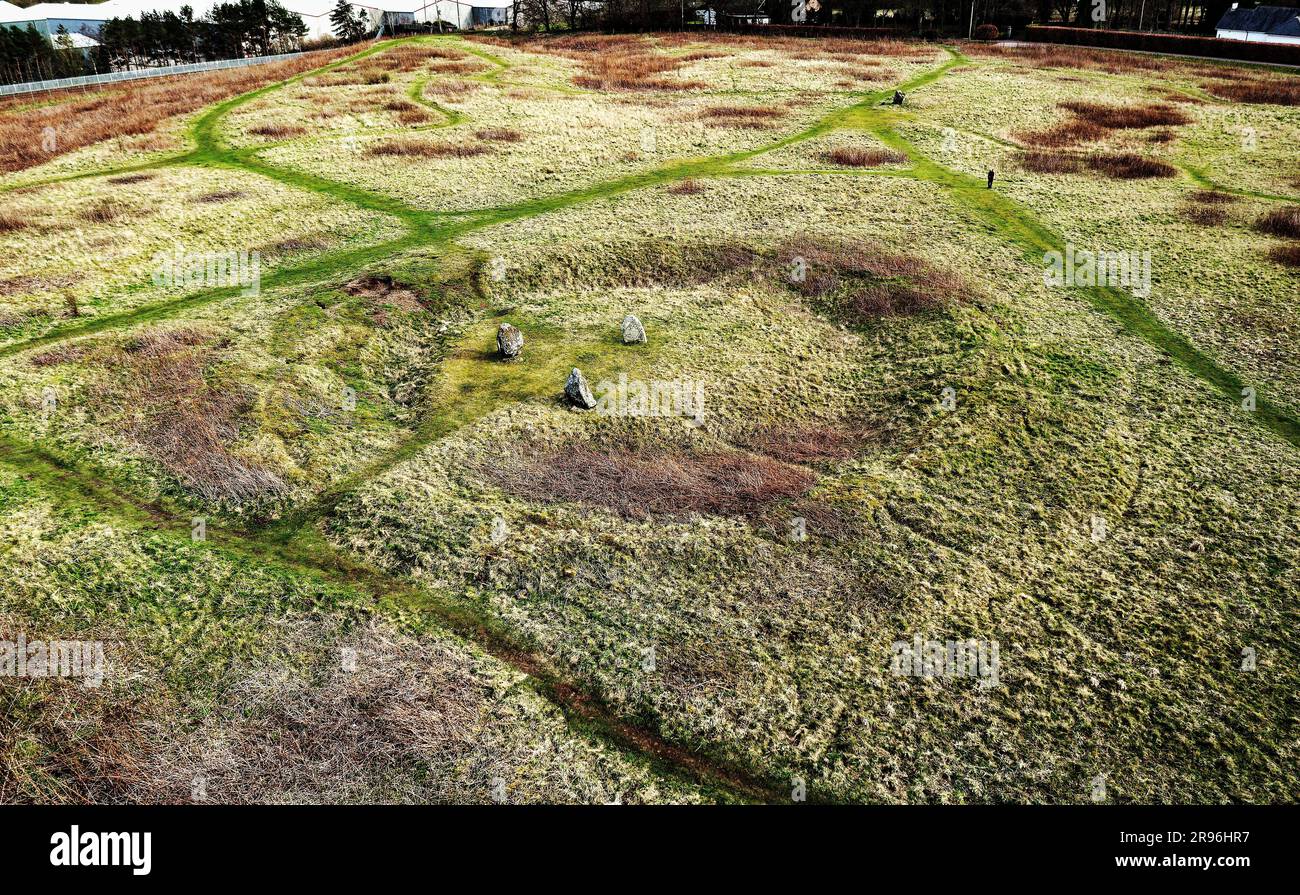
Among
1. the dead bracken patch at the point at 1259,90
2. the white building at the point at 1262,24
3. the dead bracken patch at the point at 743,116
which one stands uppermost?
the white building at the point at 1262,24

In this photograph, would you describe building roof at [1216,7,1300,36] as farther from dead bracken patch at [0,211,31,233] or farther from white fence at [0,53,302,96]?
dead bracken patch at [0,211,31,233]

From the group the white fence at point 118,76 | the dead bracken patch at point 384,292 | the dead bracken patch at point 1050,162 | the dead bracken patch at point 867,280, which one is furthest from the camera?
→ the white fence at point 118,76

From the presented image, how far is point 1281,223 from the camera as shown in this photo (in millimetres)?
27984

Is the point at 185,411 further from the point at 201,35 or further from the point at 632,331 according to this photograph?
the point at 201,35

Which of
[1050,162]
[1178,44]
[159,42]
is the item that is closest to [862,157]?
[1050,162]

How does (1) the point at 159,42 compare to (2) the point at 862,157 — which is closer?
(2) the point at 862,157

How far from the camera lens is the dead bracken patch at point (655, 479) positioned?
48.8ft

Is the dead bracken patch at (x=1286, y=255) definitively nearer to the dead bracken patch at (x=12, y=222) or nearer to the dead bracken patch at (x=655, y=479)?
the dead bracken patch at (x=655, y=479)

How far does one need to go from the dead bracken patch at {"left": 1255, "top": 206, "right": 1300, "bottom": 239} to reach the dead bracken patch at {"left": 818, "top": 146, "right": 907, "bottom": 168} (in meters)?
13.6

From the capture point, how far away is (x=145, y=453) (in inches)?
630

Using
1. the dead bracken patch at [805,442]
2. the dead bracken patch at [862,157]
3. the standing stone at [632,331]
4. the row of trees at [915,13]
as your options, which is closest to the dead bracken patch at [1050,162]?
the dead bracken patch at [862,157]

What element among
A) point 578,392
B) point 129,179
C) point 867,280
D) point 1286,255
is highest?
point 129,179

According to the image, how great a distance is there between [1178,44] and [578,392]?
75.9 metres

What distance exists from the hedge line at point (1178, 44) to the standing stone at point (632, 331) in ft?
226
